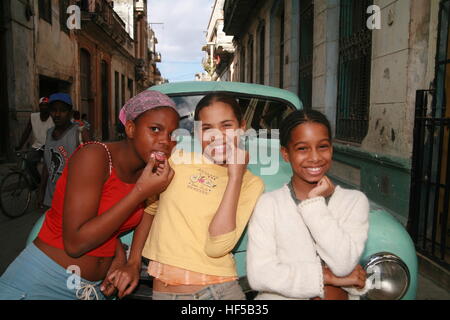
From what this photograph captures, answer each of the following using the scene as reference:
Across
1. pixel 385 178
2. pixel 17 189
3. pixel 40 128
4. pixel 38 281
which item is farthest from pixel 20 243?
pixel 385 178

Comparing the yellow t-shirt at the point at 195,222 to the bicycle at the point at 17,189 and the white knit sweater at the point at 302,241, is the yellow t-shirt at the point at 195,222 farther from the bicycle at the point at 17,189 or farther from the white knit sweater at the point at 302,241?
the bicycle at the point at 17,189

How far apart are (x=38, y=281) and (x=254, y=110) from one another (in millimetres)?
2325

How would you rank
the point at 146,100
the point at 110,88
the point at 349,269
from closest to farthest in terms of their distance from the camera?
1. the point at 349,269
2. the point at 146,100
3. the point at 110,88

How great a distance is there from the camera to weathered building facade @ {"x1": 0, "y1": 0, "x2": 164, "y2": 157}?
9188mm

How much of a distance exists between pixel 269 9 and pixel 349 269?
498 inches

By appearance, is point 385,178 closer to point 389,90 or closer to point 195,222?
point 389,90

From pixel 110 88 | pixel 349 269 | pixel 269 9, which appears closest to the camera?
pixel 349 269

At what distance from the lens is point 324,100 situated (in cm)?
742

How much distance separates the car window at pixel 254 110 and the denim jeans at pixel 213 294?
183cm

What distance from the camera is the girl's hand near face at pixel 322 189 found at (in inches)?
57.5

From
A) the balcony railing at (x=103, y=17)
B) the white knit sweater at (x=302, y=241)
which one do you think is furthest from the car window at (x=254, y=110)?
the balcony railing at (x=103, y=17)
